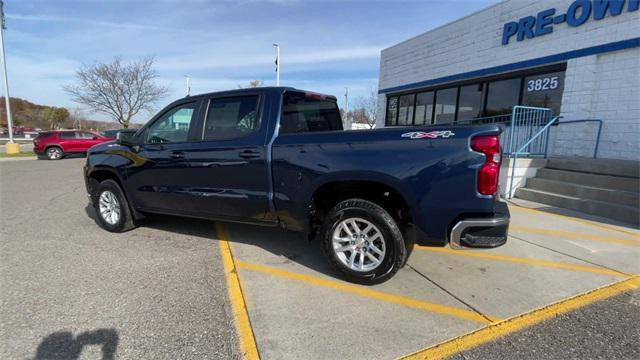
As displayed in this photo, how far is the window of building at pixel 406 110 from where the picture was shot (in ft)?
48.5

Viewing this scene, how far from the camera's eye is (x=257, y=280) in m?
3.47

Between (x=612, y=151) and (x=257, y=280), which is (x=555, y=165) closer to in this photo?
(x=612, y=151)

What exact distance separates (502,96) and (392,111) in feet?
19.1

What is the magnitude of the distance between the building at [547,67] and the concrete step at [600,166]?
1406mm

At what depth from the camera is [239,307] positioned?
117 inches

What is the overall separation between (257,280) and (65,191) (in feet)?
24.6

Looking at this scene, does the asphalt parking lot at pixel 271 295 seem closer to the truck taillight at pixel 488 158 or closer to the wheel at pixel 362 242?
the wheel at pixel 362 242

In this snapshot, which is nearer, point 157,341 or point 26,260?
point 157,341

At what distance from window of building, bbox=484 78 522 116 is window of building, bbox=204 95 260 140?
9.22 m

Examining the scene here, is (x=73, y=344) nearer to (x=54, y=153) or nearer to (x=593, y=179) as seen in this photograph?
(x=593, y=179)

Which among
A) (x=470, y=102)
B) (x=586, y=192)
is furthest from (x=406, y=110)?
(x=586, y=192)

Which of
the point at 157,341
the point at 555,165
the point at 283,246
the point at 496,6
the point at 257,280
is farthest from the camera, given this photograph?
the point at 496,6

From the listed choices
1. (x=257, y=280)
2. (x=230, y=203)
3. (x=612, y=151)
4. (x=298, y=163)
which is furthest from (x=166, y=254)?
(x=612, y=151)

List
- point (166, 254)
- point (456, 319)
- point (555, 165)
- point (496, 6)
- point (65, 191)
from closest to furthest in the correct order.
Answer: point (456, 319) < point (166, 254) < point (555, 165) < point (65, 191) < point (496, 6)
